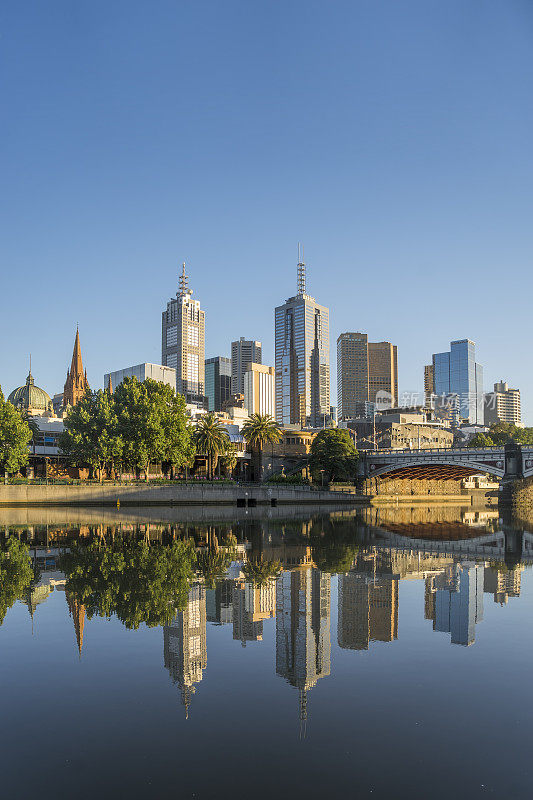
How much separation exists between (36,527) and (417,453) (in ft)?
308

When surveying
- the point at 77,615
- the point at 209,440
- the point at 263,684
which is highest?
the point at 209,440

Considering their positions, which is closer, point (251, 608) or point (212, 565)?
point (251, 608)

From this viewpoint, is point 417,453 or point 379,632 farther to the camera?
point 417,453

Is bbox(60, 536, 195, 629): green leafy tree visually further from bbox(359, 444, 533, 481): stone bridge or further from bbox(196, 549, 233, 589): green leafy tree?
bbox(359, 444, 533, 481): stone bridge

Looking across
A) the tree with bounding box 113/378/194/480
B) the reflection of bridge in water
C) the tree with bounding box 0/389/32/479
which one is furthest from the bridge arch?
the tree with bounding box 0/389/32/479

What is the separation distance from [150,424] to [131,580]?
239 ft

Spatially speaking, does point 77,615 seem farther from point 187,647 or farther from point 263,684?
point 263,684

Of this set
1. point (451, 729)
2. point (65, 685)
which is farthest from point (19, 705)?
point (451, 729)

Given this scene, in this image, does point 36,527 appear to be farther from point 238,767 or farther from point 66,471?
point 66,471

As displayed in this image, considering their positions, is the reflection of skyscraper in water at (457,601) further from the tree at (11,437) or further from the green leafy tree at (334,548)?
the tree at (11,437)

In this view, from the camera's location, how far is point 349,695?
43.0 feet

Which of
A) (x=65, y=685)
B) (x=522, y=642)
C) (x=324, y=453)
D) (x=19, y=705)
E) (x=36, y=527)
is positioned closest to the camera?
(x=19, y=705)

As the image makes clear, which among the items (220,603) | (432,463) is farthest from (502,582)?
(432,463)

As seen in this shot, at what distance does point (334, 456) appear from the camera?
128875mm
